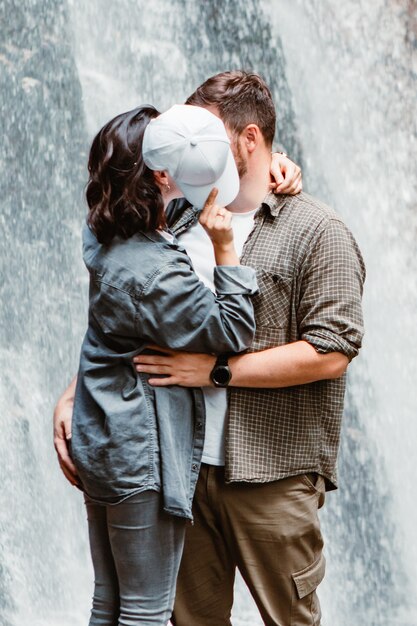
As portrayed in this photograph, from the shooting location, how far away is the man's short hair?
1.98 meters

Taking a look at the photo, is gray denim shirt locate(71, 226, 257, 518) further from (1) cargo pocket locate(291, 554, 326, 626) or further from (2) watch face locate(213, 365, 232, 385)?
(1) cargo pocket locate(291, 554, 326, 626)

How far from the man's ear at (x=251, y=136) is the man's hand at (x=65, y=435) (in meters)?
0.60

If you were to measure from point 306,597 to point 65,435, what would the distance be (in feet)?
1.85

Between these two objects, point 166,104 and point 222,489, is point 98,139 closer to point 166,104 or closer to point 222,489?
point 222,489

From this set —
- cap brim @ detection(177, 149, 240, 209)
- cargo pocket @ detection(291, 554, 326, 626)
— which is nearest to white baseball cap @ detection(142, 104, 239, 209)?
cap brim @ detection(177, 149, 240, 209)

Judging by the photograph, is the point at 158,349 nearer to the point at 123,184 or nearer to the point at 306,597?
the point at 123,184

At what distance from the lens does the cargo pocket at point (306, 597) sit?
75.8 inches

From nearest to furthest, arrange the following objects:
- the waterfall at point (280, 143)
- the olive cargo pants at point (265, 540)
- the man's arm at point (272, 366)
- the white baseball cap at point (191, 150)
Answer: the white baseball cap at point (191, 150) < the man's arm at point (272, 366) < the olive cargo pants at point (265, 540) < the waterfall at point (280, 143)

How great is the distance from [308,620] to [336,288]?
653 millimetres

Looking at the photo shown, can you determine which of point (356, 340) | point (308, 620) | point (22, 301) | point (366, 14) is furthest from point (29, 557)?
point (366, 14)

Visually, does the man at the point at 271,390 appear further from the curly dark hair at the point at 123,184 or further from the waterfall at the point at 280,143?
the waterfall at the point at 280,143

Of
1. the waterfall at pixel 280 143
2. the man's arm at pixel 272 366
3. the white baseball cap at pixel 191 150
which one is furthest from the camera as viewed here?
the waterfall at pixel 280 143

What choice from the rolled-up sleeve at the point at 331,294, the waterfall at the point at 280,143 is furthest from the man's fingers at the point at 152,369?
the waterfall at the point at 280,143

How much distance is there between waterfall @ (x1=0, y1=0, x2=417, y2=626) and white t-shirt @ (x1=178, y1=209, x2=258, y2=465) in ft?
7.41
